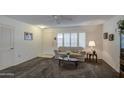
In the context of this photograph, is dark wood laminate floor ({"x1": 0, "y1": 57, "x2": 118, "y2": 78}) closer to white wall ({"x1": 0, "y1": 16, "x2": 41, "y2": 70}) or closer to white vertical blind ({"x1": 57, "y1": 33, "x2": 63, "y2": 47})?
white wall ({"x1": 0, "y1": 16, "x2": 41, "y2": 70})

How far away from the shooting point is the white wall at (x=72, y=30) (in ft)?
20.4

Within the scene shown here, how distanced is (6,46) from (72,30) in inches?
148

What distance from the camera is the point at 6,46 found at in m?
4.20

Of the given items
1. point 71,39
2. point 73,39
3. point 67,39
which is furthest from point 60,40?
point 73,39

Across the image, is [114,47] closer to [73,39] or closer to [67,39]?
[73,39]

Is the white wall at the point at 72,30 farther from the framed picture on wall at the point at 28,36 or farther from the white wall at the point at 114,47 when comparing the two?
the white wall at the point at 114,47

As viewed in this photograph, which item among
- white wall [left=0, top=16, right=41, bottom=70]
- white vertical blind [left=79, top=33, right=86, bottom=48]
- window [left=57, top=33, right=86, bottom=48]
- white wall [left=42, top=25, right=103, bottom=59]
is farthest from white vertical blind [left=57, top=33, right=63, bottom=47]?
white wall [left=0, top=16, right=41, bottom=70]

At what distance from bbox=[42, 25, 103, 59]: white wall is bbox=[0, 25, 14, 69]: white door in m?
2.94

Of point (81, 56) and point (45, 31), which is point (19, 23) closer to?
point (45, 31)

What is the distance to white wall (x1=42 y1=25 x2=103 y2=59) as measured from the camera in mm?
6232
